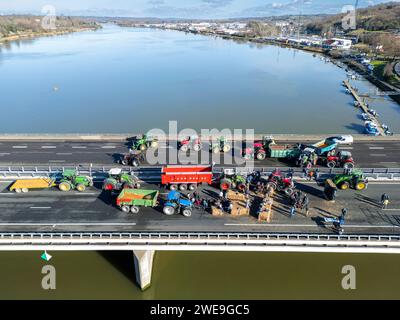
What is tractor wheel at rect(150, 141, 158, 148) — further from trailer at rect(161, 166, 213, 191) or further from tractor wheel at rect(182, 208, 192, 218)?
tractor wheel at rect(182, 208, 192, 218)

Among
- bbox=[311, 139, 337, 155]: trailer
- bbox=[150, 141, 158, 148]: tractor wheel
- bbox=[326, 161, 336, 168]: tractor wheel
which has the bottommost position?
bbox=[326, 161, 336, 168]: tractor wheel

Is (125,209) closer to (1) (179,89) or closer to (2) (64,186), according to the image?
(2) (64,186)

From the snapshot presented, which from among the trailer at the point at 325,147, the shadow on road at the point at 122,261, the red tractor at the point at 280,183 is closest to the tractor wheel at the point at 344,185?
the red tractor at the point at 280,183

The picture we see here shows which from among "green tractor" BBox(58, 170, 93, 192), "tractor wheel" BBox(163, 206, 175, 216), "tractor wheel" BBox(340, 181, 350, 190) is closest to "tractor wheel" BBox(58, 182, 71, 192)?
"green tractor" BBox(58, 170, 93, 192)

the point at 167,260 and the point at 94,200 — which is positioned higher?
the point at 94,200

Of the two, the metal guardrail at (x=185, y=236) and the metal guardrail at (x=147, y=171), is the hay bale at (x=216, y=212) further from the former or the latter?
the metal guardrail at (x=147, y=171)
